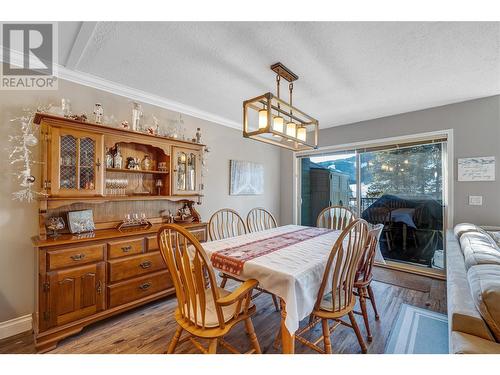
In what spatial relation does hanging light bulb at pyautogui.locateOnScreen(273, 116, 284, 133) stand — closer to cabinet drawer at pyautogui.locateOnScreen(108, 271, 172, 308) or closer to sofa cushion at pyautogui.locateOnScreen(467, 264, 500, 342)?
sofa cushion at pyautogui.locateOnScreen(467, 264, 500, 342)

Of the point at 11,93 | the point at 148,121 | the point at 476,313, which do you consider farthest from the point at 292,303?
the point at 11,93

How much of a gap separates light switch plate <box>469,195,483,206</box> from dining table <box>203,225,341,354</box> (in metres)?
2.13

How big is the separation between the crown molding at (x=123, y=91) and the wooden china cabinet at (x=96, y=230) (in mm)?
571

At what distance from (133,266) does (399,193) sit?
146 inches

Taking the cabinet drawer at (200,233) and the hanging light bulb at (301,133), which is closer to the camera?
the hanging light bulb at (301,133)

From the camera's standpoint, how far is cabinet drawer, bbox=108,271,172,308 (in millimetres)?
2102

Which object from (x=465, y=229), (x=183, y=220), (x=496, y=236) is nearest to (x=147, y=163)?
(x=183, y=220)

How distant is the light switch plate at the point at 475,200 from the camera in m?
2.82

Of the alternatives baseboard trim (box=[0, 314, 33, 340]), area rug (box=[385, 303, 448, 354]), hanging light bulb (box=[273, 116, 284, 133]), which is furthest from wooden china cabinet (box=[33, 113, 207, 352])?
area rug (box=[385, 303, 448, 354])

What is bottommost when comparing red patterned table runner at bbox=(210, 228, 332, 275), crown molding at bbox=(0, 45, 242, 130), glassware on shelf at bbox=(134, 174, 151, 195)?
red patterned table runner at bbox=(210, 228, 332, 275)

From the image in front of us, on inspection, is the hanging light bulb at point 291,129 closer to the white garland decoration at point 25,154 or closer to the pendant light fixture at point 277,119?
the pendant light fixture at point 277,119

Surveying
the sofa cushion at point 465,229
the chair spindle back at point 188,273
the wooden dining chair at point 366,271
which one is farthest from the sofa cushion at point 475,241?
the chair spindle back at point 188,273

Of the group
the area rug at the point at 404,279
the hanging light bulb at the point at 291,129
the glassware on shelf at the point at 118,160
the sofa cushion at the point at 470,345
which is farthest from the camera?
the area rug at the point at 404,279

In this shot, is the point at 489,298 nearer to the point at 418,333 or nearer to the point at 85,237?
the point at 418,333
